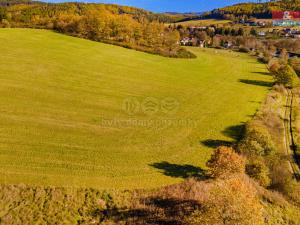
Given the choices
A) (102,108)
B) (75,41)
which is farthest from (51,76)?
(75,41)

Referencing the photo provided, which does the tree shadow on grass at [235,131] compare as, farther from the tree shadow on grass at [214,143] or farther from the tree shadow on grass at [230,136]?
the tree shadow on grass at [214,143]

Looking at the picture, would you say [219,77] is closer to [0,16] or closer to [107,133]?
[107,133]

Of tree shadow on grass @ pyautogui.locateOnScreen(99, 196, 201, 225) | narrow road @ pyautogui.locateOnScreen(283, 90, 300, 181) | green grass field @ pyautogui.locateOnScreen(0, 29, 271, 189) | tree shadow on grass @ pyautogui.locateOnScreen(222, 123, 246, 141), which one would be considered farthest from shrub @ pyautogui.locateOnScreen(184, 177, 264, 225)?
tree shadow on grass @ pyautogui.locateOnScreen(222, 123, 246, 141)

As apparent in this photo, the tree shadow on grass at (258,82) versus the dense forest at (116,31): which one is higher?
the dense forest at (116,31)

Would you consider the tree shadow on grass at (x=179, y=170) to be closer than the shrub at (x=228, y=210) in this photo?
No

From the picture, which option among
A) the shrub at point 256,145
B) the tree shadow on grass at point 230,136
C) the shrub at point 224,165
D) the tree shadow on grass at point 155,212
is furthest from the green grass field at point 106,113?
the shrub at point 256,145

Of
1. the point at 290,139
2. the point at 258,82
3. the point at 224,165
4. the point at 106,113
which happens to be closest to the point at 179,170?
the point at 224,165

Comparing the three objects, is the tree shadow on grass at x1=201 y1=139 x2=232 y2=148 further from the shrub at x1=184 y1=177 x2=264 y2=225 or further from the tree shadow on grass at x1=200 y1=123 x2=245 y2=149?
the shrub at x1=184 y1=177 x2=264 y2=225
